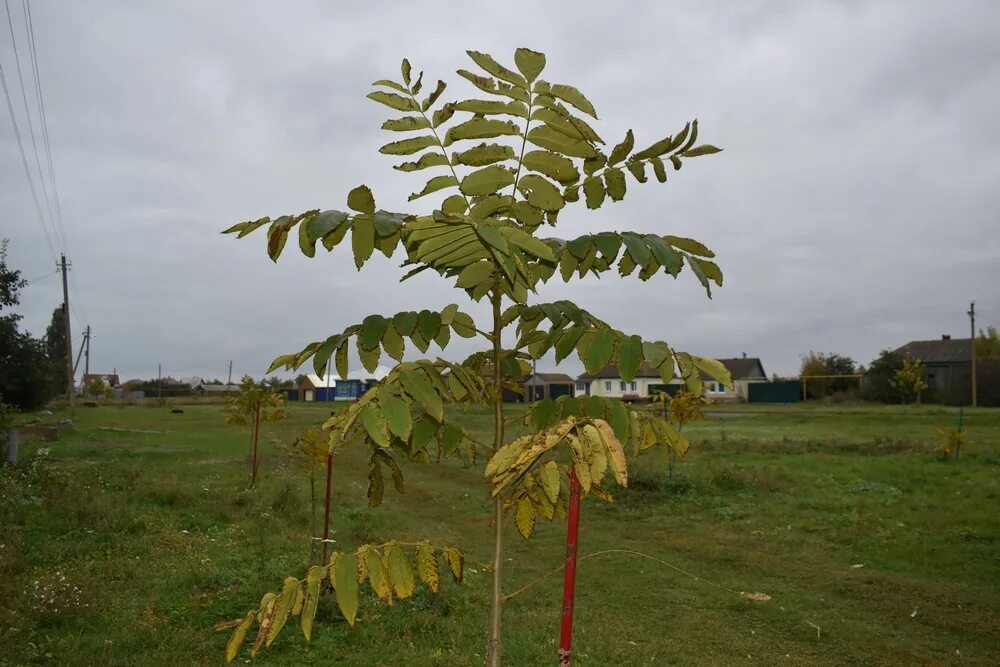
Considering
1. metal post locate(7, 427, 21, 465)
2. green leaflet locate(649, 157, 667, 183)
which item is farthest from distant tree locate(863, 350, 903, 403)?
green leaflet locate(649, 157, 667, 183)

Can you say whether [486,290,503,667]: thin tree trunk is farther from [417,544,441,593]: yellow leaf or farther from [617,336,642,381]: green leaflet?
[617,336,642,381]: green leaflet

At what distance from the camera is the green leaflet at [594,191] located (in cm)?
257

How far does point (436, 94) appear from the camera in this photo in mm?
2314

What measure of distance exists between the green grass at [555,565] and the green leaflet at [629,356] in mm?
4553

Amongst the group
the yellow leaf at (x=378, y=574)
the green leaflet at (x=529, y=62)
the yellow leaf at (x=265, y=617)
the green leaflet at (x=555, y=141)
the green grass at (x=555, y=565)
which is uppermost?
the green leaflet at (x=529, y=62)

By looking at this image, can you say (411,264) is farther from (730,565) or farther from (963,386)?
(963,386)

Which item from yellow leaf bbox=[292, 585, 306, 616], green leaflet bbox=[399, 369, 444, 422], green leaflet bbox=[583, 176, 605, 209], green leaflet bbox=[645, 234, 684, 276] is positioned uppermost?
green leaflet bbox=[583, 176, 605, 209]

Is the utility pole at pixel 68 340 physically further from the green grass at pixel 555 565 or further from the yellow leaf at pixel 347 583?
the yellow leaf at pixel 347 583

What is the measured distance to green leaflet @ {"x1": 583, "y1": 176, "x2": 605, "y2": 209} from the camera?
2566mm

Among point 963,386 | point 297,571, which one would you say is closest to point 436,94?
point 297,571

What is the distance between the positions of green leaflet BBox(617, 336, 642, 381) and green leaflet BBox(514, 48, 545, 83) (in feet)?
2.81

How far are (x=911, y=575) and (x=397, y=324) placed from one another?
9.33m

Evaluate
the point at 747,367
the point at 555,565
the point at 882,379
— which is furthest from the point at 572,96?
the point at 747,367

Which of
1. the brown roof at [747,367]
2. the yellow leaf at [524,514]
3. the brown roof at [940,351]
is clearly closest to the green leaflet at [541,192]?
the yellow leaf at [524,514]
